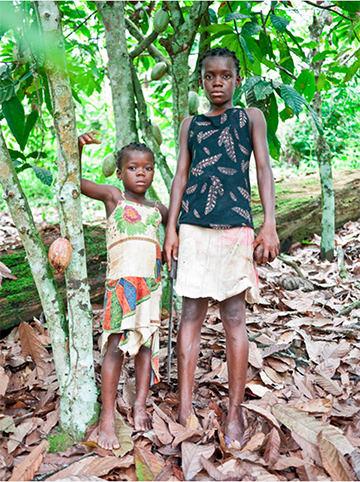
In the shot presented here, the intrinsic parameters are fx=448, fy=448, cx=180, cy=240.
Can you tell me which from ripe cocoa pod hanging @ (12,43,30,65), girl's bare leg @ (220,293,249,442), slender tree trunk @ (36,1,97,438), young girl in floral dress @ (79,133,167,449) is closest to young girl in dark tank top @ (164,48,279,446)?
girl's bare leg @ (220,293,249,442)

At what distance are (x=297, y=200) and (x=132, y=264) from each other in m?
2.87

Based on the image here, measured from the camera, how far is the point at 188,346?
184 cm

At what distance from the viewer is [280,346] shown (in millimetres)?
2293

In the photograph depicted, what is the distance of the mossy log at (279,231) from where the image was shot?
264 cm

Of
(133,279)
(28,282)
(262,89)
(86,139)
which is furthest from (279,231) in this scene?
(86,139)

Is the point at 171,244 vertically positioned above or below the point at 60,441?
above

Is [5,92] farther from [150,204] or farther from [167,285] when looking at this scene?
[167,285]

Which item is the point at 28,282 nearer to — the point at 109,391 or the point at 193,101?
the point at 109,391

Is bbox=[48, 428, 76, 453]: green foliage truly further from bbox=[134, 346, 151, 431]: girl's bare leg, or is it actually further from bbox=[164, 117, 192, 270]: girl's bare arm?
bbox=[164, 117, 192, 270]: girl's bare arm

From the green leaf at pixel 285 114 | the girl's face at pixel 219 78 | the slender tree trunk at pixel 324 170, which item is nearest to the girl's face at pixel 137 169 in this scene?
the girl's face at pixel 219 78

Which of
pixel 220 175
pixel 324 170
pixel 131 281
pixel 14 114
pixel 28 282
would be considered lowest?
pixel 28 282

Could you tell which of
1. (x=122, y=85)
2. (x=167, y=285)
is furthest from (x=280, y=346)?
(x=122, y=85)

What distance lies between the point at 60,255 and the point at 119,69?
1.34 m

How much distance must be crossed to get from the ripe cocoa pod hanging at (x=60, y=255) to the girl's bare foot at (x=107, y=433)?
58cm
